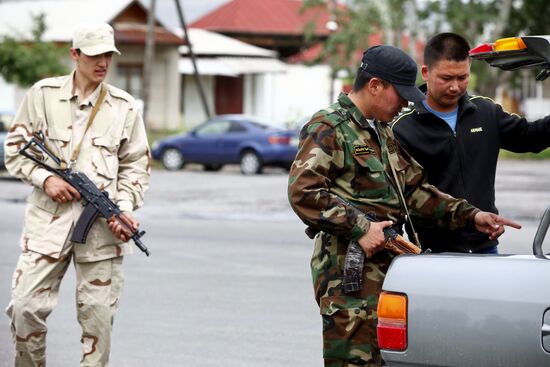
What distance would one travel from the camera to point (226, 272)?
457 inches

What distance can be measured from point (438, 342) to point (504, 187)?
2035cm

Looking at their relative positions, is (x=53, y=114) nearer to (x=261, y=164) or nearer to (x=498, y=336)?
(x=498, y=336)

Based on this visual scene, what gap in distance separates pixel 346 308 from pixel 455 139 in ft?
3.74

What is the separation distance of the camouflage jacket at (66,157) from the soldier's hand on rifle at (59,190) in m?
0.04

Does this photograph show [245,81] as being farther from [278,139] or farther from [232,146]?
[278,139]

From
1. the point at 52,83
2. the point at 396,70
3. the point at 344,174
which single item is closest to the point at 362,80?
the point at 396,70

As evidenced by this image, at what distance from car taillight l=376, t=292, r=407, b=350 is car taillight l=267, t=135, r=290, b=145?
79.3 feet

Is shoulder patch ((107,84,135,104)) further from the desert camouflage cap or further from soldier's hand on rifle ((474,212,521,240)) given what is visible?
soldier's hand on rifle ((474,212,521,240))

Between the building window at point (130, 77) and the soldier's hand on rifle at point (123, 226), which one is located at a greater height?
the soldier's hand on rifle at point (123, 226)

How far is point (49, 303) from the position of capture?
581cm

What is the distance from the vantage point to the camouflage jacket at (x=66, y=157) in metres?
5.81

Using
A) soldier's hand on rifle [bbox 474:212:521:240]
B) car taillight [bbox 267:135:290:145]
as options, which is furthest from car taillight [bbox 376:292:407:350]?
car taillight [bbox 267:135:290:145]

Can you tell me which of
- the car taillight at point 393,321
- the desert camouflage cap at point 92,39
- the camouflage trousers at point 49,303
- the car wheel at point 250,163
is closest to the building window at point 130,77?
the car wheel at point 250,163

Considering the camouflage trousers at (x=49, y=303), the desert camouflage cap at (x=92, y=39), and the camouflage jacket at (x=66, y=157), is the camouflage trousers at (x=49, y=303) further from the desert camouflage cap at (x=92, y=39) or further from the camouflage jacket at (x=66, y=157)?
the desert camouflage cap at (x=92, y=39)
